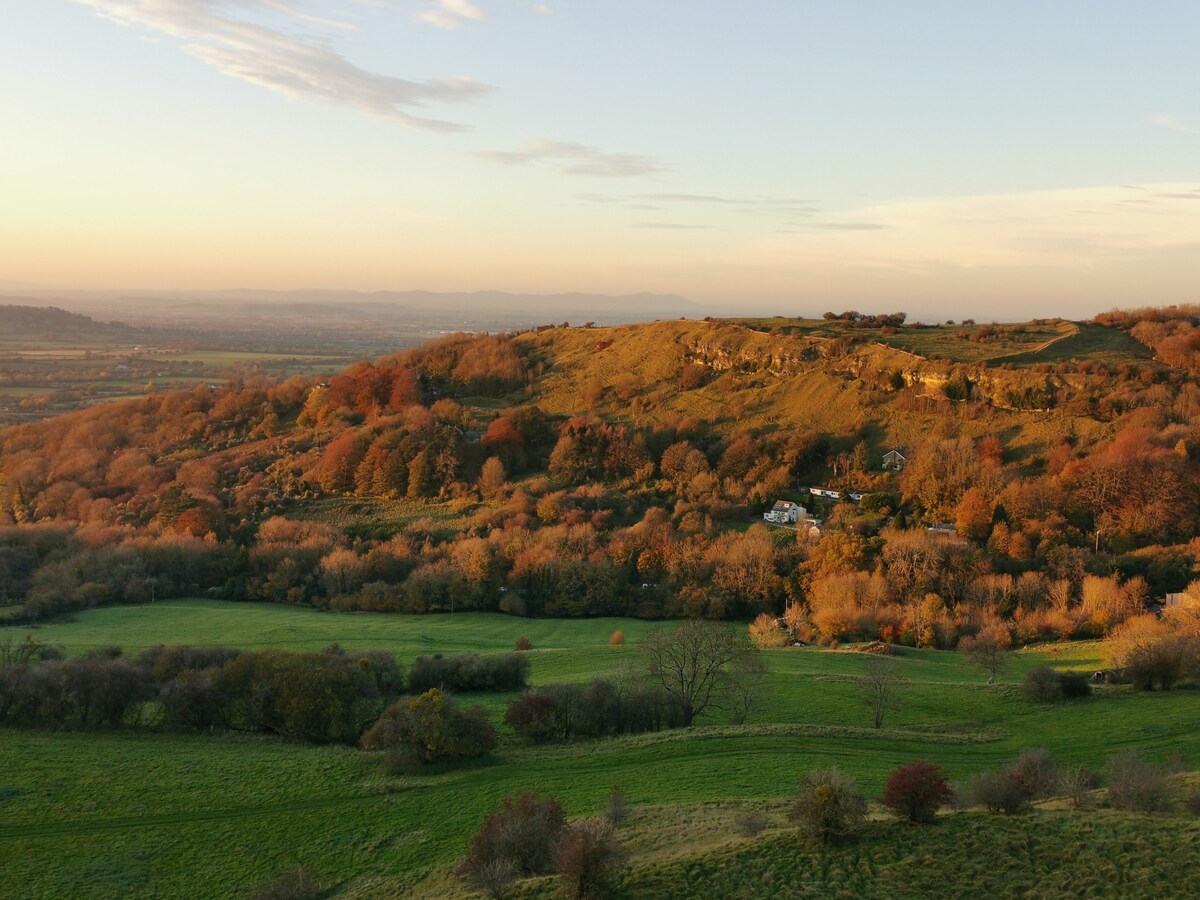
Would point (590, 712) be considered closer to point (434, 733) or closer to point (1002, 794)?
point (434, 733)

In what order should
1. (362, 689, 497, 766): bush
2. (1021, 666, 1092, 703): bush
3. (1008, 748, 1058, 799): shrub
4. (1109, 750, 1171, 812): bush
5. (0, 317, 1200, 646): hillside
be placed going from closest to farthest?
(1109, 750, 1171, 812): bush, (1008, 748, 1058, 799): shrub, (362, 689, 497, 766): bush, (1021, 666, 1092, 703): bush, (0, 317, 1200, 646): hillside

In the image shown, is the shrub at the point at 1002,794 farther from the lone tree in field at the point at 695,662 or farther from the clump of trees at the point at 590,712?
the clump of trees at the point at 590,712

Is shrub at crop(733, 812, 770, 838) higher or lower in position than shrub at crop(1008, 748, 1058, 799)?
lower

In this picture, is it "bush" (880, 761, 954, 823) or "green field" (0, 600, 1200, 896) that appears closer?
"bush" (880, 761, 954, 823)

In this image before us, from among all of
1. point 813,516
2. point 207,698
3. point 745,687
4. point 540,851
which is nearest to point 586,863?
point 540,851

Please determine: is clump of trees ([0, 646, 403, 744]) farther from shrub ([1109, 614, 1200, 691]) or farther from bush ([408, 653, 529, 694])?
shrub ([1109, 614, 1200, 691])

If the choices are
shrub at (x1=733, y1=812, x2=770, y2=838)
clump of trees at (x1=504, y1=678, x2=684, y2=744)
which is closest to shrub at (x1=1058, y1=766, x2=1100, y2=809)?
shrub at (x1=733, y1=812, x2=770, y2=838)
